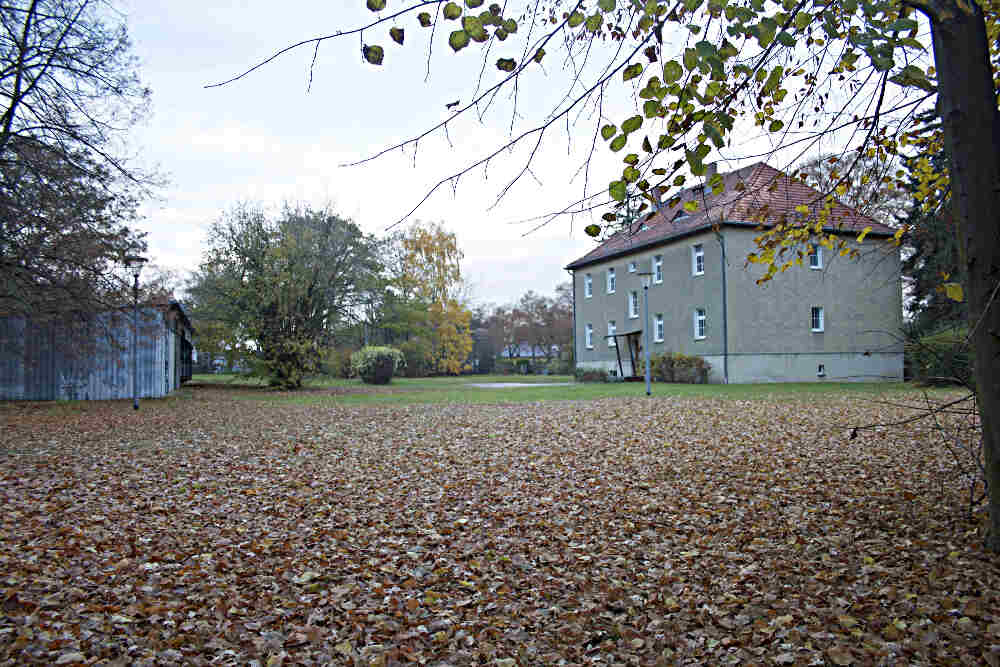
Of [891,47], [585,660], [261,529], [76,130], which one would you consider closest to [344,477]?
[261,529]

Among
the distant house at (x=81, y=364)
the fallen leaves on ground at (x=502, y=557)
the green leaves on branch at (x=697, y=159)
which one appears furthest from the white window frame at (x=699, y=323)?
the green leaves on branch at (x=697, y=159)

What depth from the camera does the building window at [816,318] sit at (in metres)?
27.1

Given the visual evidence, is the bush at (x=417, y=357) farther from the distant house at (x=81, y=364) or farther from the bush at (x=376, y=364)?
the distant house at (x=81, y=364)

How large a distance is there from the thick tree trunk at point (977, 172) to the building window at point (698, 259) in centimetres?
2380

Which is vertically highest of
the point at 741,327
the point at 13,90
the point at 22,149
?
the point at 13,90

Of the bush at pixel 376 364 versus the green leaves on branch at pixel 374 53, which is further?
the bush at pixel 376 364

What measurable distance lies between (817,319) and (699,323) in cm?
488

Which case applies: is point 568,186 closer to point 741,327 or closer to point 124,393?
point 124,393

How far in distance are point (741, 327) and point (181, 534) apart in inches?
943

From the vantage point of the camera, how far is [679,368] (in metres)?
27.0

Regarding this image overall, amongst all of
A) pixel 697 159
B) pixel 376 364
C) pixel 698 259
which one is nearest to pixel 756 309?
pixel 698 259

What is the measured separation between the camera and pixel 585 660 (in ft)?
10.3

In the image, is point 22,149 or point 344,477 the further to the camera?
point 22,149

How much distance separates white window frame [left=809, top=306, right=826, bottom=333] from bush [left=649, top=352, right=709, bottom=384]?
501cm
